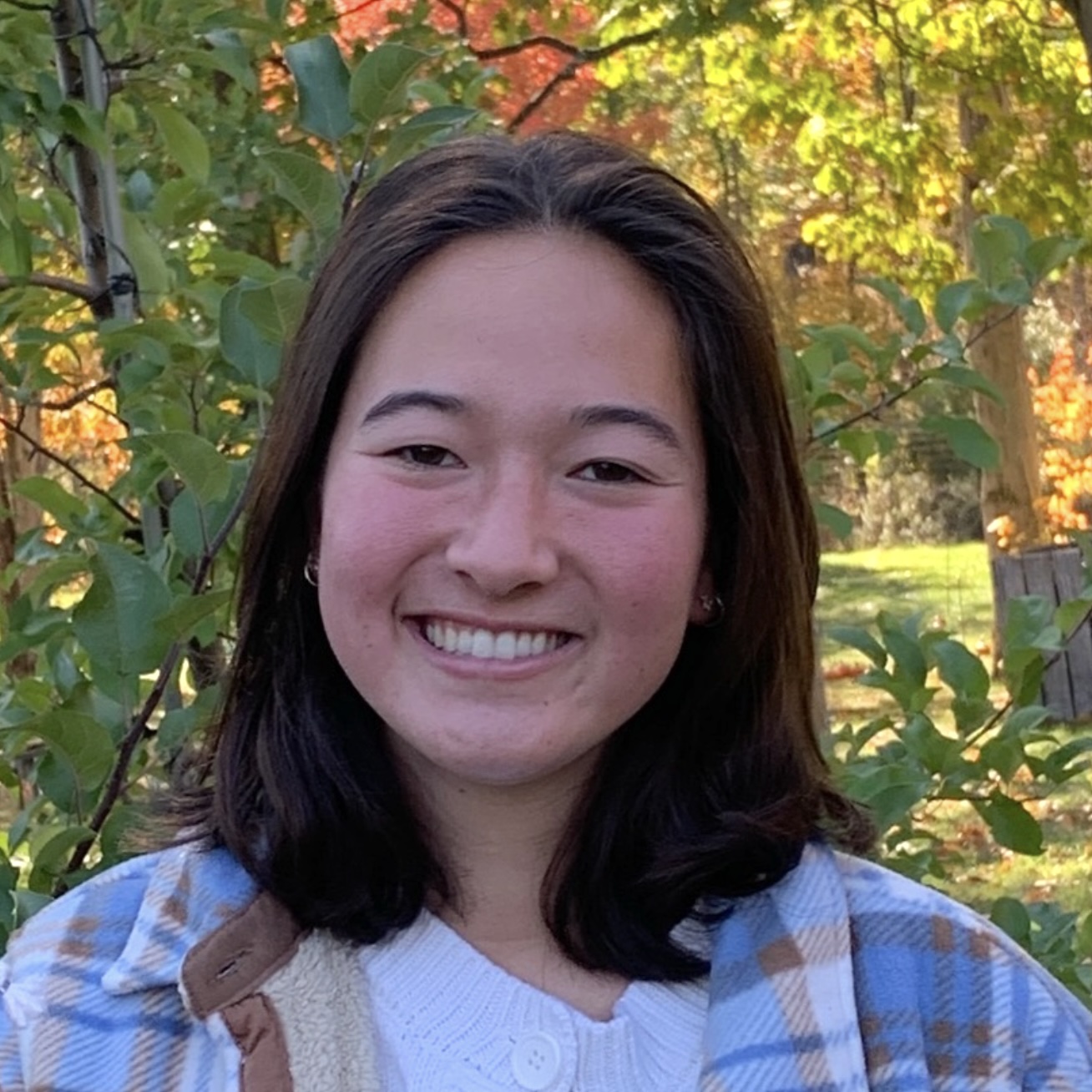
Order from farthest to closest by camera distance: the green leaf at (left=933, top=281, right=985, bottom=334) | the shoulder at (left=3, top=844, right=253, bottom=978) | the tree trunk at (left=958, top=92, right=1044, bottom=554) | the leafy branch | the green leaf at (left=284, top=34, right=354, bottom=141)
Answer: the tree trunk at (left=958, top=92, right=1044, bottom=554) → the leafy branch → the green leaf at (left=933, top=281, right=985, bottom=334) → the green leaf at (left=284, top=34, right=354, bottom=141) → the shoulder at (left=3, top=844, right=253, bottom=978)

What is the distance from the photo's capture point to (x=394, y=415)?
4.41 ft

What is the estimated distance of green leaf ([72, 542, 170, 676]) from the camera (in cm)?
154

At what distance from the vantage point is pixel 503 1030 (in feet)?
4.61

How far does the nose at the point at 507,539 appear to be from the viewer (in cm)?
129

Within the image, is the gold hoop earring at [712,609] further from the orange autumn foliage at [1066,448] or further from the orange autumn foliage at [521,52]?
the orange autumn foliage at [1066,448]

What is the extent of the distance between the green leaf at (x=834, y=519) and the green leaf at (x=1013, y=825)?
0.39m

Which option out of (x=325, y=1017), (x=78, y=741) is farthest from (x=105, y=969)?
(x=78, y=741)

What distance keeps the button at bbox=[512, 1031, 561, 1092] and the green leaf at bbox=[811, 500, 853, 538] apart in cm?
98

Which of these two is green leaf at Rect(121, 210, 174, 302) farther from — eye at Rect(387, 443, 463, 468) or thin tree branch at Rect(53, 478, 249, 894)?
eye at Rect(387, 443, 463, 468)

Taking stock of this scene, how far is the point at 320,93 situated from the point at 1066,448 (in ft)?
37.7

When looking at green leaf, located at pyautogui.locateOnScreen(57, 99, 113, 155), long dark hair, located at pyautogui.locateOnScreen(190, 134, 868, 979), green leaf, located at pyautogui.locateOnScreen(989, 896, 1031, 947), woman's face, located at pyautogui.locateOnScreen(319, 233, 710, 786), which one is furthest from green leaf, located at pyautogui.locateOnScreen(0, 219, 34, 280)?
green leaf, located at pyautogui.locateOnScreen(989, 896, 1031, 947)

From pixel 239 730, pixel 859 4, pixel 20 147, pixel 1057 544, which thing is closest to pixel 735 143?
pixel 1057 544

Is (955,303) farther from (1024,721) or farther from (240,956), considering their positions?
(240,956)

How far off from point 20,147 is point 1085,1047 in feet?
7.08
